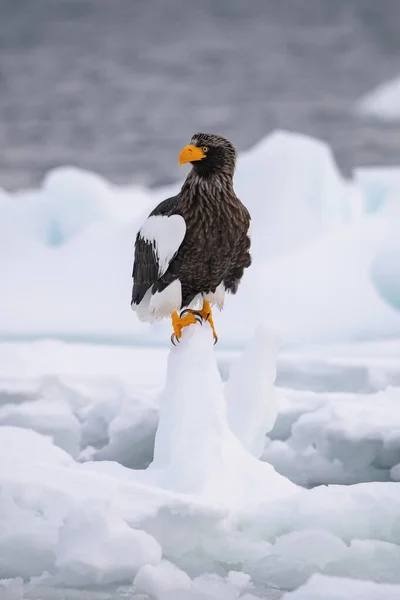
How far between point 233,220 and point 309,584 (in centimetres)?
93

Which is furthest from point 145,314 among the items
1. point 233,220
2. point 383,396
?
point 383,396

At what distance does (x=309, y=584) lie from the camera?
202 cm

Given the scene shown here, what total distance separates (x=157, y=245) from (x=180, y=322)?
23 cm

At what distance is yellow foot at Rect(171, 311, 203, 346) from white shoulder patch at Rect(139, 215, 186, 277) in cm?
14

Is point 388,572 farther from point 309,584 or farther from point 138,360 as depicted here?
point 138,360

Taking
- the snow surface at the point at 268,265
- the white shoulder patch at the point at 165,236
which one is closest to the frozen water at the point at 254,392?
the white shoulder patch at the point at 165,236

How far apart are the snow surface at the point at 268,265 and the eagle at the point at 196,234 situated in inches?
88.6

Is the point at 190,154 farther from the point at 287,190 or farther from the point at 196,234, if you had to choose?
the point at 287,190

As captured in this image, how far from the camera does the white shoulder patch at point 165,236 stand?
2.22 meters

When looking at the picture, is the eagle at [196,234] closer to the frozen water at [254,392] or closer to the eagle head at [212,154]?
the eagle head at [212,154]

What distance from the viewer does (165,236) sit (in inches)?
88.0

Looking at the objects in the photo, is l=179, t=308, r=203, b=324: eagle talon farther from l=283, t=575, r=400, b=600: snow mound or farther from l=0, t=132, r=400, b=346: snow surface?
l=0, t=132, r=400, b=346: snow surface

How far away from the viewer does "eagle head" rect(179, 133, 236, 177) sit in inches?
Result: 87.0

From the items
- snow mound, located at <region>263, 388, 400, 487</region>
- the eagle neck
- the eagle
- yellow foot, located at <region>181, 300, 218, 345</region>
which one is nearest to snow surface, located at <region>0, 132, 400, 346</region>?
snow mound, located at <region>263, 388, 400, 487</region>
